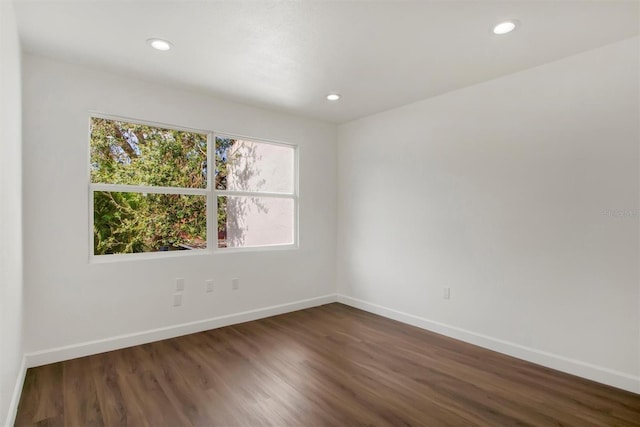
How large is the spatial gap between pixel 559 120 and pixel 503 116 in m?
0.46

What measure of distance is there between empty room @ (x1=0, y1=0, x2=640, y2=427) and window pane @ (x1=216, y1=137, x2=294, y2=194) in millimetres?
28

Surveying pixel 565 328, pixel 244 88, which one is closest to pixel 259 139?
pixel 244 88

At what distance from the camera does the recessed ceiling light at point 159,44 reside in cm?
248

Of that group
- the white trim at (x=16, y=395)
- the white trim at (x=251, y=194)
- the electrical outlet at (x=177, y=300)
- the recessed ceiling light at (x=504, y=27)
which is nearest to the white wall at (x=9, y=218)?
the white trim at (x=16, y=395)

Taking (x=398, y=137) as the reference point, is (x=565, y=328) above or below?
below

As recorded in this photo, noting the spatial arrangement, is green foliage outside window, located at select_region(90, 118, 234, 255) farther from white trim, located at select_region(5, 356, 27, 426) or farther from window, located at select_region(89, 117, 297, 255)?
white trim, located at select_region(5, 356, 27, 426)

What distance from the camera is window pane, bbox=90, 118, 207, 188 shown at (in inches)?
123

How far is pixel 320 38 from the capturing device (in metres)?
2.44

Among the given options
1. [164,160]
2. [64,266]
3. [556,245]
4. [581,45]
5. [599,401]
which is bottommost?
[599,401]

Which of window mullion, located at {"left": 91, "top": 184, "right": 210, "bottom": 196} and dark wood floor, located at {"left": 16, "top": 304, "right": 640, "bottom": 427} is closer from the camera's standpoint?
dark wood floor, located at {"left": 16, "top": 304, "right": 640, "bottom": 427}

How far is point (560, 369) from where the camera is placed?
2732 millimetres

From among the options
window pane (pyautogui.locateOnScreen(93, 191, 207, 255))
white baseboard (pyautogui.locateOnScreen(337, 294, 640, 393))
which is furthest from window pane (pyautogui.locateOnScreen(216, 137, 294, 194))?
white baseboard (pyautogui.locateOnScreen(337, 294, 640, 393))

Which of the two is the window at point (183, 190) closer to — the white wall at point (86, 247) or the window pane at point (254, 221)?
the window pane at point (254, 221)

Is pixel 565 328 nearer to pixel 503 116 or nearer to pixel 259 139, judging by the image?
pixel 503 116
